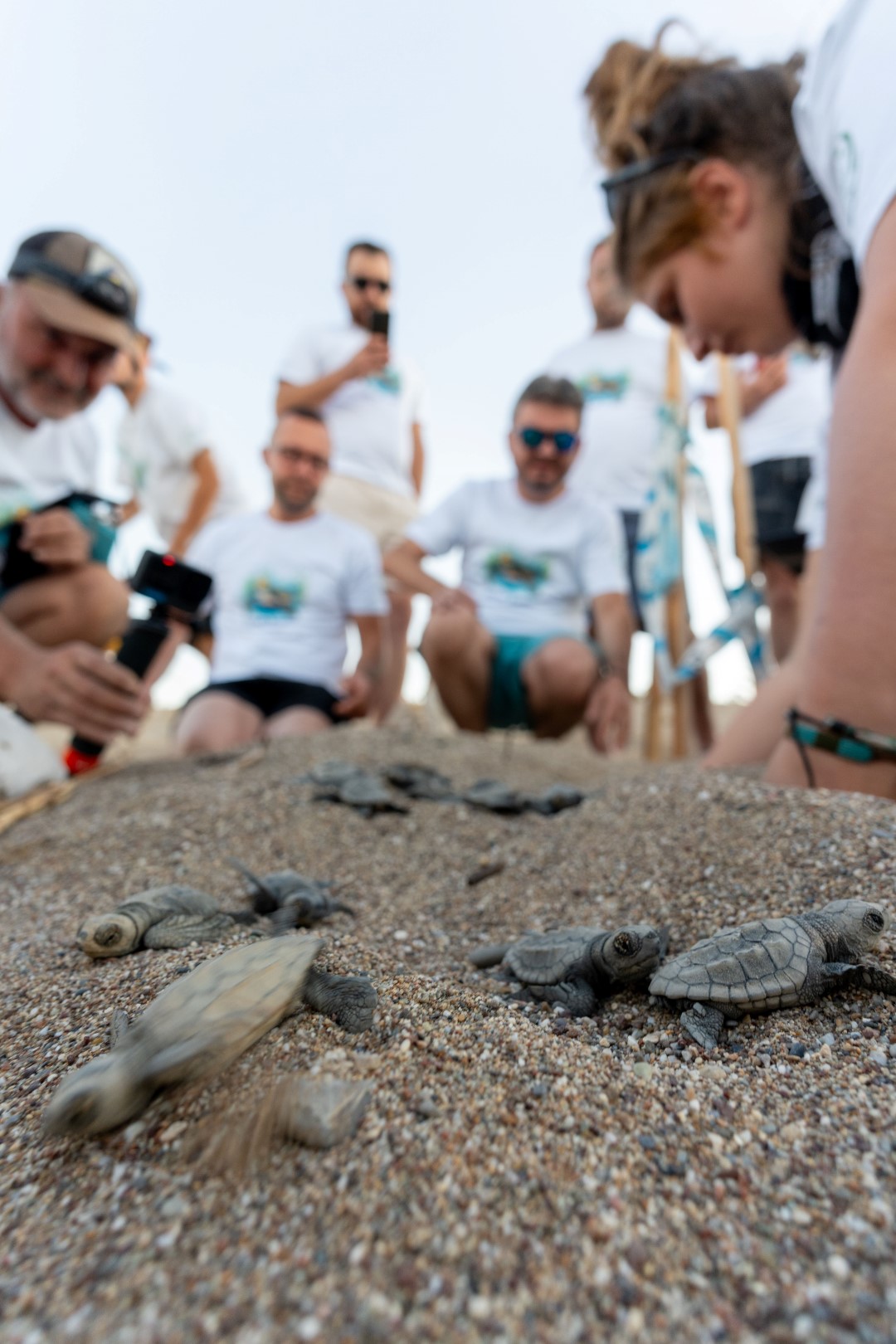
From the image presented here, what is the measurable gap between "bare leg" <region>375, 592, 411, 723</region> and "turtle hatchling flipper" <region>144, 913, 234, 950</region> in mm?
2643

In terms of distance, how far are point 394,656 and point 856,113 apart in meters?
3.03

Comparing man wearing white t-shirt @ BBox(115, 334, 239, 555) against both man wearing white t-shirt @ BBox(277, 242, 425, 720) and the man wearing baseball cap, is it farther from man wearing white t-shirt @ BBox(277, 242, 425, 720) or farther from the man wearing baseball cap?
the man wearing baseball cap

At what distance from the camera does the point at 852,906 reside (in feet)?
2.78

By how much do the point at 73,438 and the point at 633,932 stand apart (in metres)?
2.79

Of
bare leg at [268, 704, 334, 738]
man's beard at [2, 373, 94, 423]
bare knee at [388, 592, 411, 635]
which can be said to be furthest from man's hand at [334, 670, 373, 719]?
man's beard at [2, 373, 94, 423]

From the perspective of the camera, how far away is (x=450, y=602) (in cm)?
306

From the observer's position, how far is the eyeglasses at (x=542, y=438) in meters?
3.19

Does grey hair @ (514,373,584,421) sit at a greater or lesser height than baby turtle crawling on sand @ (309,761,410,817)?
greater

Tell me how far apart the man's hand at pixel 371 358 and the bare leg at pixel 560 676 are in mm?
1573

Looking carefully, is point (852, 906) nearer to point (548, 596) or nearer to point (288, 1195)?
point (288, 1195)

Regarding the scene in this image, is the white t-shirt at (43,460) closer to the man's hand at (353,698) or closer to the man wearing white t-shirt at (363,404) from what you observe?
the man wearing white t-shirt at (363,404)

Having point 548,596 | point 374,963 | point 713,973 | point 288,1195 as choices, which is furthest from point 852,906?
point 548,596

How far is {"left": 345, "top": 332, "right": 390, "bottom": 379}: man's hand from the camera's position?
11.6 feet

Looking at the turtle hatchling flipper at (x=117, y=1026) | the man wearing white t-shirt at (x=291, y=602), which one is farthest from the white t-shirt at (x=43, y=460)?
the turtle hatchling flipper at (x=117, y=1026)
